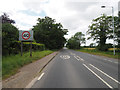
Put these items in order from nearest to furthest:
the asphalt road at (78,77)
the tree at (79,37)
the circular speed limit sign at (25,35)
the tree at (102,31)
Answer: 1. the asphalt road at (78,77)
2. the circular speed limit sign at (25,35)
3. the tree at (102,31)
4. the tree at (79,37)

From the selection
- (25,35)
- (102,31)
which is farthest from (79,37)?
(25,35)

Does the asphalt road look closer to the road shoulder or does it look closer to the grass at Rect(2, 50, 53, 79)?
the road shoulder

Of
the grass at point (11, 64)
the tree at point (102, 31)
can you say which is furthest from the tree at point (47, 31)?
the grass at point (11, 64)

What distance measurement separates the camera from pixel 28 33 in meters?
11.0

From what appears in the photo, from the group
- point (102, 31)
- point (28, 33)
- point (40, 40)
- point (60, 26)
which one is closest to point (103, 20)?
point (102, 31)

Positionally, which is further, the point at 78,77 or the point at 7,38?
the point at 7,38

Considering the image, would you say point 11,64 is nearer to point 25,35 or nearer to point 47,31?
point 25,35

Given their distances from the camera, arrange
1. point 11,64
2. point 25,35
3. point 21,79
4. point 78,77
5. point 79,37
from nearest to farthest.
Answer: point 21,79 → point 78,77 → point 11,64 → point 25,35 → point 79,37

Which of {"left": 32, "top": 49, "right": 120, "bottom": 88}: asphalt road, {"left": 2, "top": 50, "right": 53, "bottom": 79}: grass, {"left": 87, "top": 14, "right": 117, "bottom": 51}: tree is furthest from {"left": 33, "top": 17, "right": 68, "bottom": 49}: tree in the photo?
{"left": 32, "top": 49, "right": 120, "bottom": 88}: asphalt road

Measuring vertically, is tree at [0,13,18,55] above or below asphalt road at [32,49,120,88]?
above

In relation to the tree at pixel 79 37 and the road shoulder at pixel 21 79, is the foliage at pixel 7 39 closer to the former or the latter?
the road shoulder at pixel 21 79

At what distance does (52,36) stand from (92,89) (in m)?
37.2

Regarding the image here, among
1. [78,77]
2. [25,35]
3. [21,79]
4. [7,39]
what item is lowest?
[78,77]

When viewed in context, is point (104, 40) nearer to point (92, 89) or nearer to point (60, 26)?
point (60, 26)
